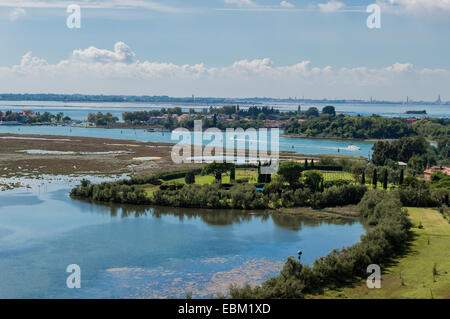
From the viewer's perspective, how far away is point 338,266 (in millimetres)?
13484

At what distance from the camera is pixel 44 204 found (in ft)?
75.6

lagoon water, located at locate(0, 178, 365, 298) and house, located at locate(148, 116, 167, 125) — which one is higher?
house, located at locate(148, 116, 167, 125)

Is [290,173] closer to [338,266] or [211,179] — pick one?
[211,179]

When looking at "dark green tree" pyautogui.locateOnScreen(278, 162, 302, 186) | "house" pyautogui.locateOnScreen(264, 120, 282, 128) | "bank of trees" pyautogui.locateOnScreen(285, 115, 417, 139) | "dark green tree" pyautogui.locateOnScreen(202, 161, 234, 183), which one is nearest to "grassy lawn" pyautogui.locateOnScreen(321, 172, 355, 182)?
"dark green tree" pyautogui.locateOnScreen(278, 162, 302, 186)

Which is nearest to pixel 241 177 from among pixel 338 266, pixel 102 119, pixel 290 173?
pixel 290 173

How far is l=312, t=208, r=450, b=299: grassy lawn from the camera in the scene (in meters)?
12.5

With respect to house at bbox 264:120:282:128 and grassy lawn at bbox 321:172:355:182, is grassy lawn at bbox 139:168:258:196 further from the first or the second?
house at bbox 264:120:282:128

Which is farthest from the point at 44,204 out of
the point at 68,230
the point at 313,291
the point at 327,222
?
the point at 313,291

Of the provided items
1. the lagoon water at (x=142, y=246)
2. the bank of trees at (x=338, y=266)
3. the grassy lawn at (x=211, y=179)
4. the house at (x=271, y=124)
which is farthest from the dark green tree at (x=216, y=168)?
the house at (x=271, y=124)

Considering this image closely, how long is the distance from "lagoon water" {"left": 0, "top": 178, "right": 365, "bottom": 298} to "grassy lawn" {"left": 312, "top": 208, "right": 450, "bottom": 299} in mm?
2443

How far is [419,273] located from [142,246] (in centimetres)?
885

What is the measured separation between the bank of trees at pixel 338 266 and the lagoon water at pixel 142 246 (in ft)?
5.29

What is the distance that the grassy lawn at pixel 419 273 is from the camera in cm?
1246
